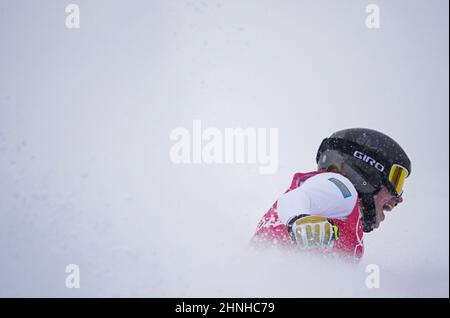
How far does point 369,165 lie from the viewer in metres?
3.41

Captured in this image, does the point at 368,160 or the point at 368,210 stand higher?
the point at 368,160

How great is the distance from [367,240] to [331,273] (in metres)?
2.24

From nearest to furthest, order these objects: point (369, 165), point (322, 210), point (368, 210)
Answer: point (322, 210)
point (369, 165)
point (368, 210)

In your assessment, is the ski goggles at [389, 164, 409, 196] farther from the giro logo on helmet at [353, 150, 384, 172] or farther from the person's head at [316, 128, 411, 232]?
the giro logo on helmet at [353, 150, 384, 172]

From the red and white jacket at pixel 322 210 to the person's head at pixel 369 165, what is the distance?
388mm

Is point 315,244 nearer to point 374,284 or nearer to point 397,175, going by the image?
point 374,284

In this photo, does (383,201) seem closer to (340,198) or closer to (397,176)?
(397,176)

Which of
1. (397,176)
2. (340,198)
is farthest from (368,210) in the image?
(340,198)

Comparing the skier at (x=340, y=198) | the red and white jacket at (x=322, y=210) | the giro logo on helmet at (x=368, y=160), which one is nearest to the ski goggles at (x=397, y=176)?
the skier at (x=340, y=198)

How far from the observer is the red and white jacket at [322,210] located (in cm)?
284

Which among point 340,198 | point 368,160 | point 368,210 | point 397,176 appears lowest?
point 368,210

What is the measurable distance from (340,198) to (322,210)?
0.49 feet
